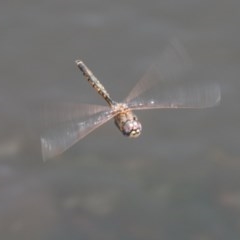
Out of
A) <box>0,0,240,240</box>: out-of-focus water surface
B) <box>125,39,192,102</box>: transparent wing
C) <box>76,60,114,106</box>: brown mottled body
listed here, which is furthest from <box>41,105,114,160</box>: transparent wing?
<box>125,39,192,102</box>: transparent wing

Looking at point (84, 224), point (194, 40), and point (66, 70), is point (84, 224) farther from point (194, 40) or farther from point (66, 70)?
point (194, 40)

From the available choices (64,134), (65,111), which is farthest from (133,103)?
(64,134)

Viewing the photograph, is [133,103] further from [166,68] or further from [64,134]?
[64,134]

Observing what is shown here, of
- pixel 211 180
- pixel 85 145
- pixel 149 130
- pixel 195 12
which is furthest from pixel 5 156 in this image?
pixel 195 12

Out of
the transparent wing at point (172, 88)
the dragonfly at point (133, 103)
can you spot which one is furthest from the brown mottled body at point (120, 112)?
the transparent wing at point (172, 88)

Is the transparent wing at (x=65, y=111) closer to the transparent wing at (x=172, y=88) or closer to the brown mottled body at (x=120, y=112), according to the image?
the brown mottled body at (x=120, y=112)
